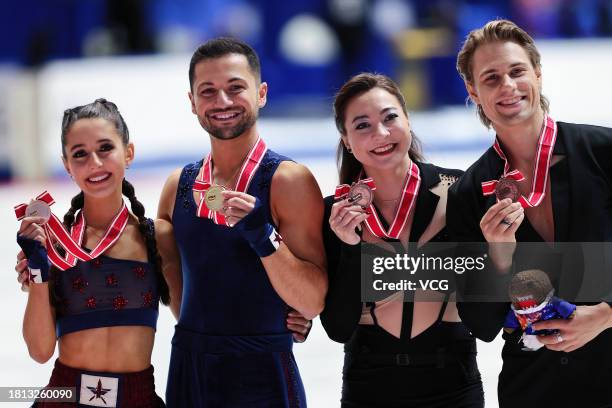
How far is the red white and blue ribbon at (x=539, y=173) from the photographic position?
→ 10.6 ft

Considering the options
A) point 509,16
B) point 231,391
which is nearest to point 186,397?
point 231,391

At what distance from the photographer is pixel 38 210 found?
135 inches

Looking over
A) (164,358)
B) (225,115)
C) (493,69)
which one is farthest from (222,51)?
(164,358)

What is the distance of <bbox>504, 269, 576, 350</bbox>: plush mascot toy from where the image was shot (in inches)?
121

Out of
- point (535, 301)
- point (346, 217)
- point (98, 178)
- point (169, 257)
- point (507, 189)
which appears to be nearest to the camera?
point (535, 301)

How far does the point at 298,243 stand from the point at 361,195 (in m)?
0.37

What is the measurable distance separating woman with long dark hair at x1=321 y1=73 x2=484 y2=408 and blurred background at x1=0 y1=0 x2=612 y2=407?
6828 millimetres

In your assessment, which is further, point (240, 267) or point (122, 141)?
point (122, 141)

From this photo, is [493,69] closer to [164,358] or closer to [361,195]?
Result: [361,195]

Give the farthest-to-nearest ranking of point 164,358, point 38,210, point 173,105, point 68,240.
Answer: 1. point 173,105
2. point 164,358
3. point 68,240
4. point 38,210

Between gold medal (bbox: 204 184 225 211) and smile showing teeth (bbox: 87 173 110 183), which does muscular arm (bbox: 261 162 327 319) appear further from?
smile showing teeth (bbox: 87 173 110 183)

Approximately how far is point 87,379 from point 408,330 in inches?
47.5

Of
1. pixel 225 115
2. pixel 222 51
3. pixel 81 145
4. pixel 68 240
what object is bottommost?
pixel 68 240

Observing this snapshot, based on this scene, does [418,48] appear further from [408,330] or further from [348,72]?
[408,330]
